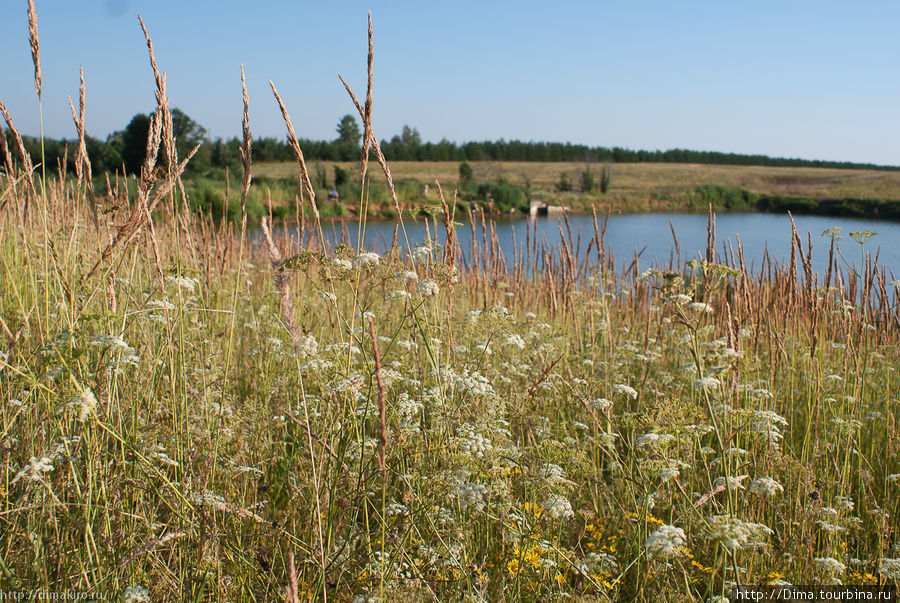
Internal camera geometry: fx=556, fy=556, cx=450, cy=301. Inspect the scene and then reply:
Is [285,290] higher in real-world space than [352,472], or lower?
higher

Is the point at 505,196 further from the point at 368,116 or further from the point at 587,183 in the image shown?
the point at 368,116

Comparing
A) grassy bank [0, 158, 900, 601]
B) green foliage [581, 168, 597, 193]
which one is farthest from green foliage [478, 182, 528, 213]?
Answer: grassy bank [0, 158, 900, 601]

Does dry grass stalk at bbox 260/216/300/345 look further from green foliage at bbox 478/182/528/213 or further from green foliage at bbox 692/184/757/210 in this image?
green foliage at bbox 692/184/757/210

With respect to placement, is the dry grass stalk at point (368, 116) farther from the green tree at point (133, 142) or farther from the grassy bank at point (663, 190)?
the green tree at point (133, 142)

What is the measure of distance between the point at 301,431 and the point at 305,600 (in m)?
1.07

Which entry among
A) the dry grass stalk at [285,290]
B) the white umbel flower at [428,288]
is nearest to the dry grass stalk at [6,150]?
the dry grass stalk at [285,290]

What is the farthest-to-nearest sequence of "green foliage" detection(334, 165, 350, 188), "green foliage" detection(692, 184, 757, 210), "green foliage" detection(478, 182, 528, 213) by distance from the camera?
"green foliage" detection(692, 184, 757, 210) < "green foliage" detection(334, 165, 350, 188) < "green foliage" detection(478, 182, 528, 213)

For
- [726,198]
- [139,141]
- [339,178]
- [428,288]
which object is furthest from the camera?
[726,198]

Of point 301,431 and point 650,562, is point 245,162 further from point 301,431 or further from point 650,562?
point 650,562

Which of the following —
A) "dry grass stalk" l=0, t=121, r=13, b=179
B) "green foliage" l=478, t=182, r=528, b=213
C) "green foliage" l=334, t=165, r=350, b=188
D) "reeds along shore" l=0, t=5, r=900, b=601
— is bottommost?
"reeds along shore" l=0, t=5, r=900, b=601

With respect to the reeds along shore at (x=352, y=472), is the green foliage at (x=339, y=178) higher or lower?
higher

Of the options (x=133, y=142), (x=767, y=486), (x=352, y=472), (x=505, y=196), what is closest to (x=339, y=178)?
(x=505, y=196)

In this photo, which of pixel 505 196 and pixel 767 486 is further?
pixel 505 196

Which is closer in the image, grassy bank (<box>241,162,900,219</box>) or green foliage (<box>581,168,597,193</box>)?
grassy bank (<box>241,162,900,219</box>)
